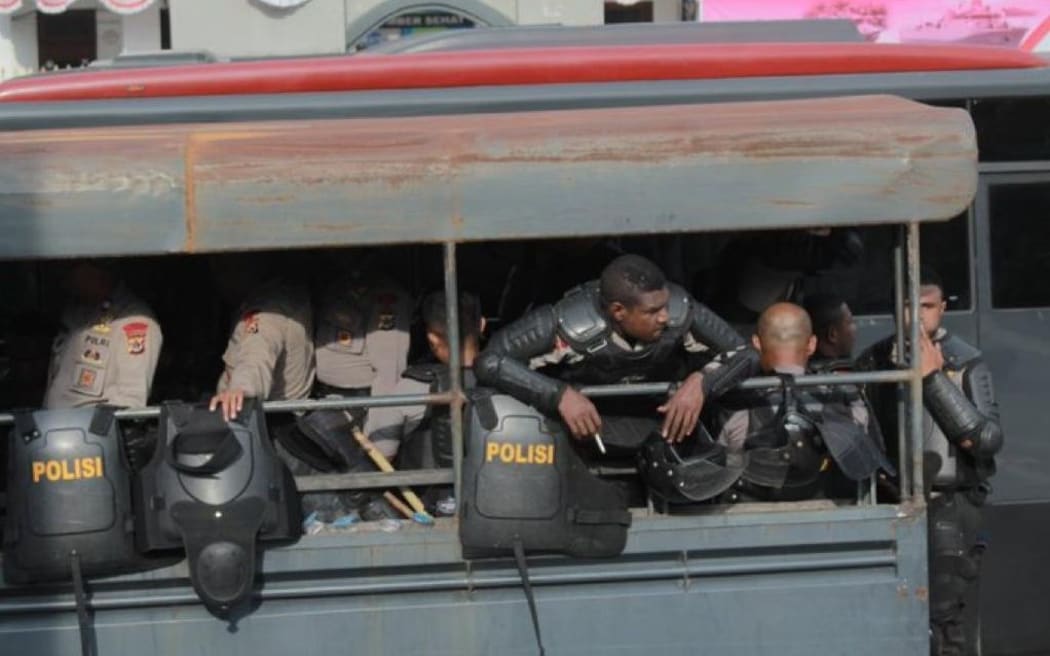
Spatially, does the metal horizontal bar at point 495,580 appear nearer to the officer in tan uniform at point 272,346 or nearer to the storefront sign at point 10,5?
the officer in tan uniform at point 272,346

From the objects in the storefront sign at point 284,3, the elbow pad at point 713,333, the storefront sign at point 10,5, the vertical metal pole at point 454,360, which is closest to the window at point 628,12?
the storefront sign at point 284,3

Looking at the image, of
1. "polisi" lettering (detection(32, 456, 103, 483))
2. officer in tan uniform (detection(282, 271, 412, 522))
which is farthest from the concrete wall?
"polisi" lettering (detection(32, 456, 103, 483))

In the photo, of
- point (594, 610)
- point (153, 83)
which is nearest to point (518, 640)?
point (594, 610)

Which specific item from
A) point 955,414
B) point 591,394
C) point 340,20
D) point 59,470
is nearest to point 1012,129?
point 955,414

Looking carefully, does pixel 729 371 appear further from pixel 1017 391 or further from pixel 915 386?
pixel 1017 391

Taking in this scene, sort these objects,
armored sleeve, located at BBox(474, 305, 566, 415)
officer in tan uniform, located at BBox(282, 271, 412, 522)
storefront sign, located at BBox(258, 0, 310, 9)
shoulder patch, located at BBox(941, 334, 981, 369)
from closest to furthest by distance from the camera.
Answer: armored sleeve, located at BBox(474, 305, 566, 415)
officer in tan uniform, located at BBox(282, 271, 412, 522)
shoulder patch, located at BBox(941, 334, 981, 369)
storefront sign, located at BBox(258, 0, 310, 9)

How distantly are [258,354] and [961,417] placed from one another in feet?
7.45

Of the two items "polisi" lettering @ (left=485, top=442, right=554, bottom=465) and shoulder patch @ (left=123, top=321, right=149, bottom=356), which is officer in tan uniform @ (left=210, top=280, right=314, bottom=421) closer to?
shoulder patch @ (left=123, top=321, right=149, bottom=356)

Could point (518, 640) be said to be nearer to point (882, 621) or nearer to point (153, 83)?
point (882, 621)

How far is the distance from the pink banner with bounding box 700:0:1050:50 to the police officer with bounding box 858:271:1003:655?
9.45 meters

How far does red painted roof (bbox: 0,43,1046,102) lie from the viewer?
521 cm

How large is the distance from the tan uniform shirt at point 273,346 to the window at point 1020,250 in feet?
8.54

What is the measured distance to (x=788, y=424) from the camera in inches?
187

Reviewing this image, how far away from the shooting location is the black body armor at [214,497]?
4391mm
